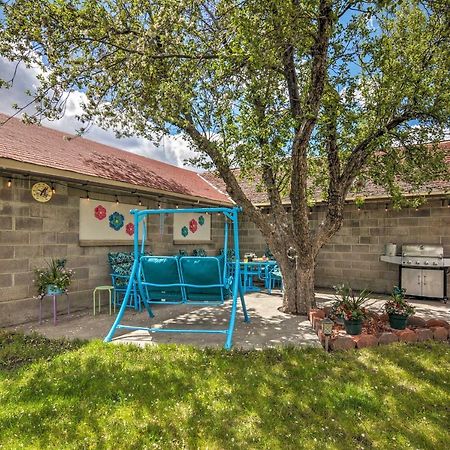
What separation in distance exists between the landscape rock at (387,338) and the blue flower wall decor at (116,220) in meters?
5.97

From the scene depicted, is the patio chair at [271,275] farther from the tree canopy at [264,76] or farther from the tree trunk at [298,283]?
the tree canopy at [264,76]

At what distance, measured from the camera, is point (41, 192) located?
6.36 m

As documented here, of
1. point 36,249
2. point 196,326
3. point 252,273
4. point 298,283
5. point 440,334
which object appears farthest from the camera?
point 252,273

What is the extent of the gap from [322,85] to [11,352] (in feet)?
19.6

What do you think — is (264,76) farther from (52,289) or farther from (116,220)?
(52,289)

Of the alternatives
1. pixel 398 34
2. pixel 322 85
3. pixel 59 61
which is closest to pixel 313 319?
pixel 322 85

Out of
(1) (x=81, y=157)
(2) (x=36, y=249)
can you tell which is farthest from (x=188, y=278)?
(1) (x=81, y=157)

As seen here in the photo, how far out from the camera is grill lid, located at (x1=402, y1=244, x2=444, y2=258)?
7.92 m

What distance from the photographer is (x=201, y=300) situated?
5.36 metres

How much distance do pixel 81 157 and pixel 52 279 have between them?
3.09m

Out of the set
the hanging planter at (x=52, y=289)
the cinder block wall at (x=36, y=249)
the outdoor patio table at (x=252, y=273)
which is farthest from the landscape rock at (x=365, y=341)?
the cinder block wall at (x=36, y=249)

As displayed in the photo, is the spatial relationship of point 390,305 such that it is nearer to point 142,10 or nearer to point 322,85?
point 322,85

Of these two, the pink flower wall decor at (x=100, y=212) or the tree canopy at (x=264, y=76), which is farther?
the pink flower wall decor at (x=100, y=212)

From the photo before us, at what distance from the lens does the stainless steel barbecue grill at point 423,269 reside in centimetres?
793
